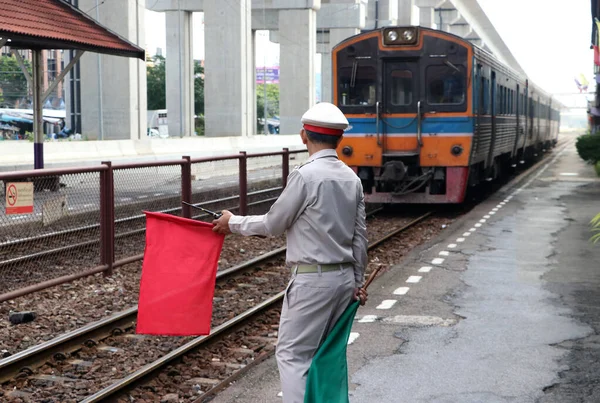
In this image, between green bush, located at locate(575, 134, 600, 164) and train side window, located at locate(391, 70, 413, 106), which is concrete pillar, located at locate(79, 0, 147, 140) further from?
green bush, located at locate(575, 134, 600, 164)

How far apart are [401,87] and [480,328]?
10.7m

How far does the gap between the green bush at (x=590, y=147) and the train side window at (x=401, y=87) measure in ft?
73.7

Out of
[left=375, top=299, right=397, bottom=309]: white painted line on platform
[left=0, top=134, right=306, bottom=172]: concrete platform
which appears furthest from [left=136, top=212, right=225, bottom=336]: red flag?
[left=0, top=134, right=306, bottom=172]: concrete platform

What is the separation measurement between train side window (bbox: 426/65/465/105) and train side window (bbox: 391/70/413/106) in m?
0.35

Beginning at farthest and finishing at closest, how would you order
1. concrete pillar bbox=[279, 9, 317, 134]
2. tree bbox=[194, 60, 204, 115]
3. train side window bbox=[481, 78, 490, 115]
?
1. tree bbox=[194, 60, 204, 115]
2. concrete pillar bbox=[279, 9, 317, 134]
3. train side window bbox=[481, 78, 490, 115]

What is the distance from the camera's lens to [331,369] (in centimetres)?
509

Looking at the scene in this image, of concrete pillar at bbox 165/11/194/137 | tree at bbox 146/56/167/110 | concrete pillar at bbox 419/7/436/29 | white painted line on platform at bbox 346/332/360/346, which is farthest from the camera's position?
tree at bbox 146/56/167/110

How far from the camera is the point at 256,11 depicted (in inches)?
2324

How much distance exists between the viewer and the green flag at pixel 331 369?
16.4ft

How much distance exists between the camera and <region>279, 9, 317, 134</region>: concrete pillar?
50250 mm

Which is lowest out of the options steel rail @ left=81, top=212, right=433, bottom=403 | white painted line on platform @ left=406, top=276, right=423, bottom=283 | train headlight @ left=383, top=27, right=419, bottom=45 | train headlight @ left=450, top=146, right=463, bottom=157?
white painted line on platform @ left=406, top=276, right=423, bottom=283

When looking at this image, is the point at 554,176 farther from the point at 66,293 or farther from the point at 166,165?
the point at 66,293

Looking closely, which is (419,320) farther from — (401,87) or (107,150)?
(107,150)

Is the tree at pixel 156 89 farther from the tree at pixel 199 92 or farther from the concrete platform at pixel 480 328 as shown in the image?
the concrete platform at pixel 480 328
